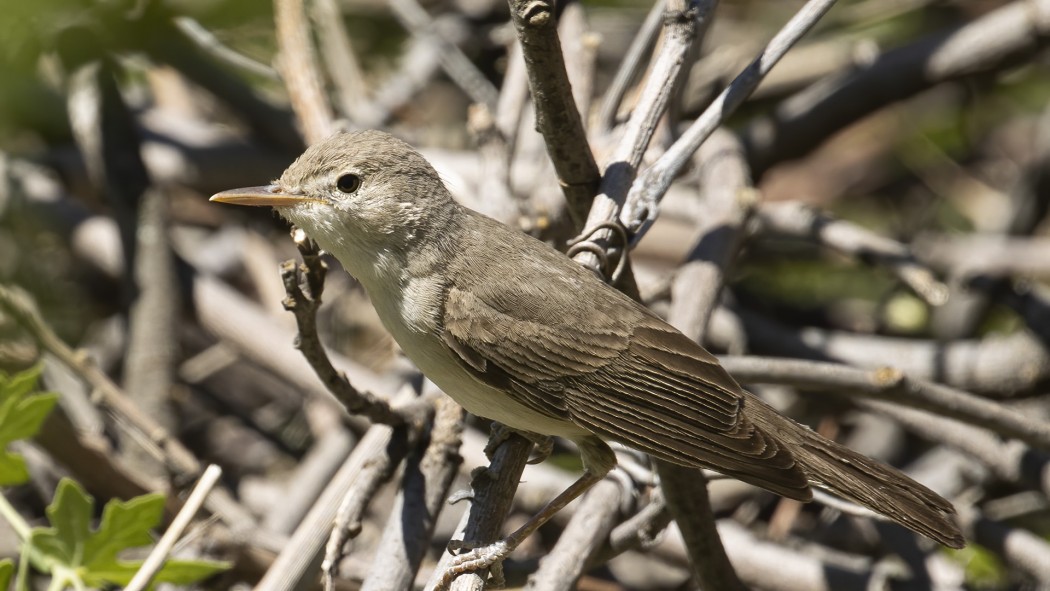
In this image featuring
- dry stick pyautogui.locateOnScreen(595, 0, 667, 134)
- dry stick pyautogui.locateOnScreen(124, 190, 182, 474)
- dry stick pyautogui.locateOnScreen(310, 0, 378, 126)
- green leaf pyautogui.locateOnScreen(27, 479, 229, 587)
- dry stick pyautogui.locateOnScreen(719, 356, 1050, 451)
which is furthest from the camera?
dry stick pyautogui.locateOnScreen(310, 0, 378, 126)

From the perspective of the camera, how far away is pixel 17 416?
2842 millimetres

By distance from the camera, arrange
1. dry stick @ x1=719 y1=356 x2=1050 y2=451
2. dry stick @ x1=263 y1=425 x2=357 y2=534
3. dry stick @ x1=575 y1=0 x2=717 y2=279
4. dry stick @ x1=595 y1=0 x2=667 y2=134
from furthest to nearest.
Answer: dry stick @ x1=263 y1=425 x2=357 y2=534 → dry stick @ x1=595 y1=0 x2=667 y2=134 → dry stick @ x1=719 y1=356 x2=1050 y2=451 → dry stick @ x1=575 y1=0 x2=717 y2=279

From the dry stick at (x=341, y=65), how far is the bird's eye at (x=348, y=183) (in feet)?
6.11

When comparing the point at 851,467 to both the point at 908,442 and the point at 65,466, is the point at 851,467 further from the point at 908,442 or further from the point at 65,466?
the point at 65,466

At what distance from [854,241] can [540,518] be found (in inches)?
69.2

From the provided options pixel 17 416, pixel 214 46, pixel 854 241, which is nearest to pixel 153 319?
Answer: pixel 214 46

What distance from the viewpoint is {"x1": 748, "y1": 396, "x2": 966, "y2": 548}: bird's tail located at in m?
2.96

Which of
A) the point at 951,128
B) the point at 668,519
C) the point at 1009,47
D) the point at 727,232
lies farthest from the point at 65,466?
the point at 951,128

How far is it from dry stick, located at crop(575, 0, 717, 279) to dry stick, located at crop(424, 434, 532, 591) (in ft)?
2.23

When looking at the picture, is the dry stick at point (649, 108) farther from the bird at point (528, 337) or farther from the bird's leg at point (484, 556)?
the bird's leg at point (484, 556)

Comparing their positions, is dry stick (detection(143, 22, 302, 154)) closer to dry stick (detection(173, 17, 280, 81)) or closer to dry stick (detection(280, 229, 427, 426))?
dry stick (detection(173, 17, 280, 81))

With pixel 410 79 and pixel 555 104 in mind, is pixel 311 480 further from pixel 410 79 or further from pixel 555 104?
pixel 410 79

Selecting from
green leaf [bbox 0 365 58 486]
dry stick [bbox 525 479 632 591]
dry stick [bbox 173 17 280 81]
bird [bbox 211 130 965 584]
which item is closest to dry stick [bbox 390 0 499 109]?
dry stick [bbox 173 17 280 81]

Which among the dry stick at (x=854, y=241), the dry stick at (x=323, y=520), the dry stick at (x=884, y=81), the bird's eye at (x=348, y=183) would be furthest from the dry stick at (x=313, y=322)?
the dry stick at (x=884, y=81)
